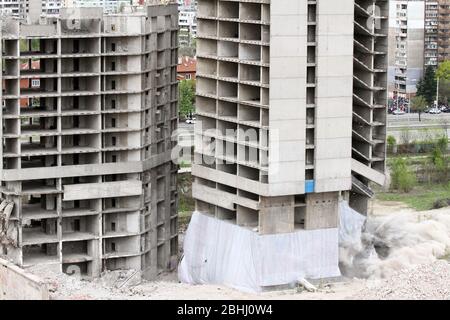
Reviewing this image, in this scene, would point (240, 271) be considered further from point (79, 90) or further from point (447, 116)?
point (447, 116)

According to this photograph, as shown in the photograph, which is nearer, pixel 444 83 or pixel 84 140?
pixel 84 140

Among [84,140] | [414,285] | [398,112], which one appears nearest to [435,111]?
[398,112]

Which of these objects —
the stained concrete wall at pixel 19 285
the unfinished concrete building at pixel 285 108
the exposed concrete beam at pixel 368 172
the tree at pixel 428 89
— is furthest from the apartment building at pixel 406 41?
the stained concrete wall at pixel 19 285

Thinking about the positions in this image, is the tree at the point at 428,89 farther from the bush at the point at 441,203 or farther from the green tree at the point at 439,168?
the bush at the point at 441,203

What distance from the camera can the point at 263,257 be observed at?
8119cm

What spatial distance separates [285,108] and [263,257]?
6.20 m

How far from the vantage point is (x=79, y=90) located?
279 feet

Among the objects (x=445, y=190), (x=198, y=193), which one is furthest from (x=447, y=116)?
(x=198, y=193)

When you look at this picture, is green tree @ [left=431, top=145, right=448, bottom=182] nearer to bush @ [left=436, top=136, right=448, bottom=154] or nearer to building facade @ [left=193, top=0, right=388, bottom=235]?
bush @ [left=436, top=136, right=448, bottom=154]

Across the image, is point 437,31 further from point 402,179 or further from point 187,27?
point 402,179

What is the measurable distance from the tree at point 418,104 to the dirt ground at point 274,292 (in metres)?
52.4

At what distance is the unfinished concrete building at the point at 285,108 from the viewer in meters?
79.9

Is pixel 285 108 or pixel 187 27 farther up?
pixel 285 108

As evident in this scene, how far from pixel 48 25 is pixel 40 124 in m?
4.72
